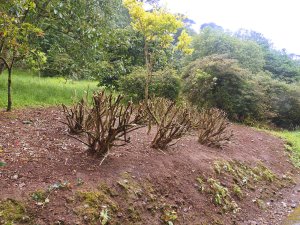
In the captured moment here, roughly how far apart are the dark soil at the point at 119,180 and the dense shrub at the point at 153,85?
483cm

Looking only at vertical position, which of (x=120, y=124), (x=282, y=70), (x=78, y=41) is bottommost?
(x=120, y=124)

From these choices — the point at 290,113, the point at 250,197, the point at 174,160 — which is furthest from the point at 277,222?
the point at 290,113

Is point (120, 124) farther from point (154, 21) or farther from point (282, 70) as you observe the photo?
point (282, 70)

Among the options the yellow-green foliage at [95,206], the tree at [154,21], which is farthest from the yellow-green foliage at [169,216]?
the tree at [154,21]

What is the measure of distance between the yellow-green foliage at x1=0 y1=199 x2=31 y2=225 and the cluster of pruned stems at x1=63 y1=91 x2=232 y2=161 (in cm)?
128

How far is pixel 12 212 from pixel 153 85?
8910mm

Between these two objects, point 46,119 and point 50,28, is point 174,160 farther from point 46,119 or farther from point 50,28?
point 50,28

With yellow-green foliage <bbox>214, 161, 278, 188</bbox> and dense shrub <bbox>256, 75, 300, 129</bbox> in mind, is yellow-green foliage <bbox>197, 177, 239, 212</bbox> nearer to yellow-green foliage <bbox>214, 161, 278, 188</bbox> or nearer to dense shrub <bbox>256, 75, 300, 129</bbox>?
yellow-green foliage <bbox>214, 161, 278, 188</bbox>

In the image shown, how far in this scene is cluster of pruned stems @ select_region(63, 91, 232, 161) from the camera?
4141mm

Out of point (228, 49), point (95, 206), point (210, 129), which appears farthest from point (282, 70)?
point (95, 206)

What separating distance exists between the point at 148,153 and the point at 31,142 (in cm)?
186

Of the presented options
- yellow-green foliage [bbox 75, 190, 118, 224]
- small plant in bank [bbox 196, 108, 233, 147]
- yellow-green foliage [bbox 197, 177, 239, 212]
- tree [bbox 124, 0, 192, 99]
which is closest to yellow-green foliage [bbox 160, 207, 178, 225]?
yellow-green foliage [bbox 75, 190, 118, 224]

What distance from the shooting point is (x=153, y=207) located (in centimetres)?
395

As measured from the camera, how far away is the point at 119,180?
394 cm
